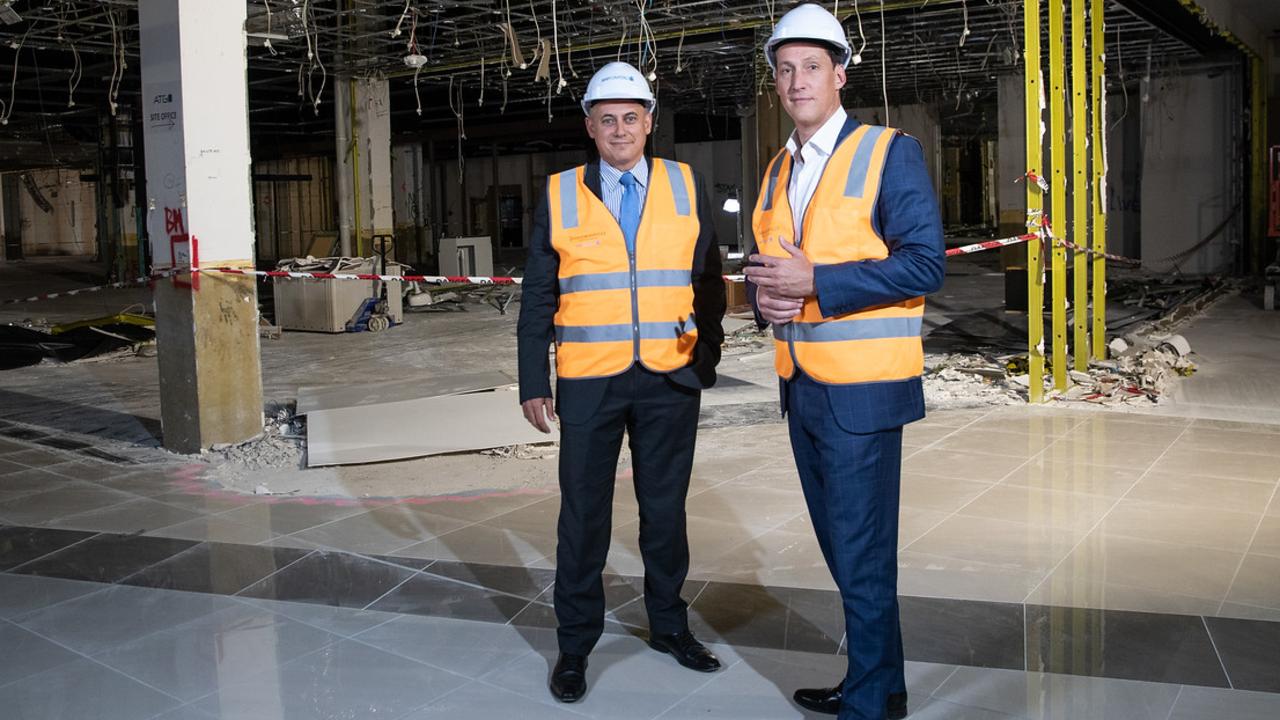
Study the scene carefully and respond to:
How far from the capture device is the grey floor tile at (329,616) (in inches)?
146

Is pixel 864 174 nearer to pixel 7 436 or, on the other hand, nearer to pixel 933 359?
pixel 7 436

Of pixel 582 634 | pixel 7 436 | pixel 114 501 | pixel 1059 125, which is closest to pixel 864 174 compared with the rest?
pixel 582 634

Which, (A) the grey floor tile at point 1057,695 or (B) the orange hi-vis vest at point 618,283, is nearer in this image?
(A) the grey floor tile at point 1057,695

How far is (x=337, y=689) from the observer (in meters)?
3.19

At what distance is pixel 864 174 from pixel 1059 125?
6029 mm

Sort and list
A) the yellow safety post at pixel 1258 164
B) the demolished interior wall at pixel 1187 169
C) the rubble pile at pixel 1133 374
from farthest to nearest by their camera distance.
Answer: the demolished interior wall at pixel 1187 169 < the yellow safety post at pixel 1258 164 < the rubble pile at pixel 1133 374

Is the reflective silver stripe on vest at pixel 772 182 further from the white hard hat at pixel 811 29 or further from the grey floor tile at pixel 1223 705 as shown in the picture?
the grey floor tile at pixel 1223 705

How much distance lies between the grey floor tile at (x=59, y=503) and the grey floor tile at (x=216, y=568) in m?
1.06

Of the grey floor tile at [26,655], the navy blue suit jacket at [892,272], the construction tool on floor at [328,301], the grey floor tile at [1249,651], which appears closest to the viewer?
the navy blue suit jacket at [892,272]

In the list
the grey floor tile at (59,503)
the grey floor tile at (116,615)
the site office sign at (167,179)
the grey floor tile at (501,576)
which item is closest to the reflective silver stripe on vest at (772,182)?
the grey floor tile at (501,576)

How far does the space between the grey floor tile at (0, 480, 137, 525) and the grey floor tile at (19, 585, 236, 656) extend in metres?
1.39

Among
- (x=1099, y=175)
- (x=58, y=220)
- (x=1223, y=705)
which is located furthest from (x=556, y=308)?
(x=58, y=220)

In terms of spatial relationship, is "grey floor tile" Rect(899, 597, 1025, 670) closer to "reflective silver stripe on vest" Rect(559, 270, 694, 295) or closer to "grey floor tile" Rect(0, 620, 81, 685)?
"reflective silver stripe on vest" Rect(559, 270, 694, 295)

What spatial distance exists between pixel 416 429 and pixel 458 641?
3.19m
